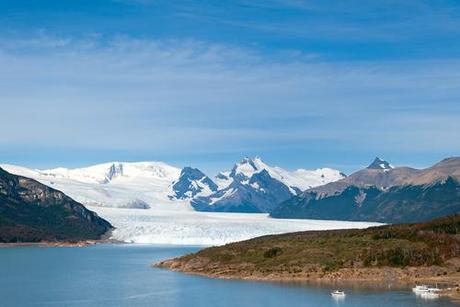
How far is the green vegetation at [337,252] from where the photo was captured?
16438 cm

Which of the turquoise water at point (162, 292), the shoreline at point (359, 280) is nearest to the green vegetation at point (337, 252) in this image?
the shoreline at point (359, 280)

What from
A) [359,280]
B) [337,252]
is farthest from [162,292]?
[337,252]

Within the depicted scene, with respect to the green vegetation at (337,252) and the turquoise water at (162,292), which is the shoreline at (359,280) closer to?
the green vegetation at (337,252)

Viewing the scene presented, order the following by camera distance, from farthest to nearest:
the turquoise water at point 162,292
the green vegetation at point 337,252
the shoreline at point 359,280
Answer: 1. the green vegetation at point 337,252
2. the shoreline at point 359,280
3. the turquoise water at point 162,292

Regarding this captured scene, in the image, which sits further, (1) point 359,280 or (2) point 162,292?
(1) point 359,280

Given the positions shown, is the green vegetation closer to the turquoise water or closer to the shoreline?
the shoreline

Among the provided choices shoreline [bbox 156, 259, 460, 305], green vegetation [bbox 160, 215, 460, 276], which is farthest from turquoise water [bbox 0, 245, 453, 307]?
Result: green vegetation [bbox 160, 215, 460, 276]

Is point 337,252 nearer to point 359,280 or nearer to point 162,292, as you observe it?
point 359,280

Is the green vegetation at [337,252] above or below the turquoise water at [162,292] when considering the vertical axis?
above

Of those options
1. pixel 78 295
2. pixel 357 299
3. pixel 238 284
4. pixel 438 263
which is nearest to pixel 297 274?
pixel 238 284

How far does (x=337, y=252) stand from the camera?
172750 millimetres

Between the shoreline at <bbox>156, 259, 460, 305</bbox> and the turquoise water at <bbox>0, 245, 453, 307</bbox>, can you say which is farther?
the shoreline at <bbox>156, 259, 460, 305</bbox>

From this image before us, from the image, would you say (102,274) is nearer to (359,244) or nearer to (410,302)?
(359,244)

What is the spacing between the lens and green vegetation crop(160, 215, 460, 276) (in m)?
164
